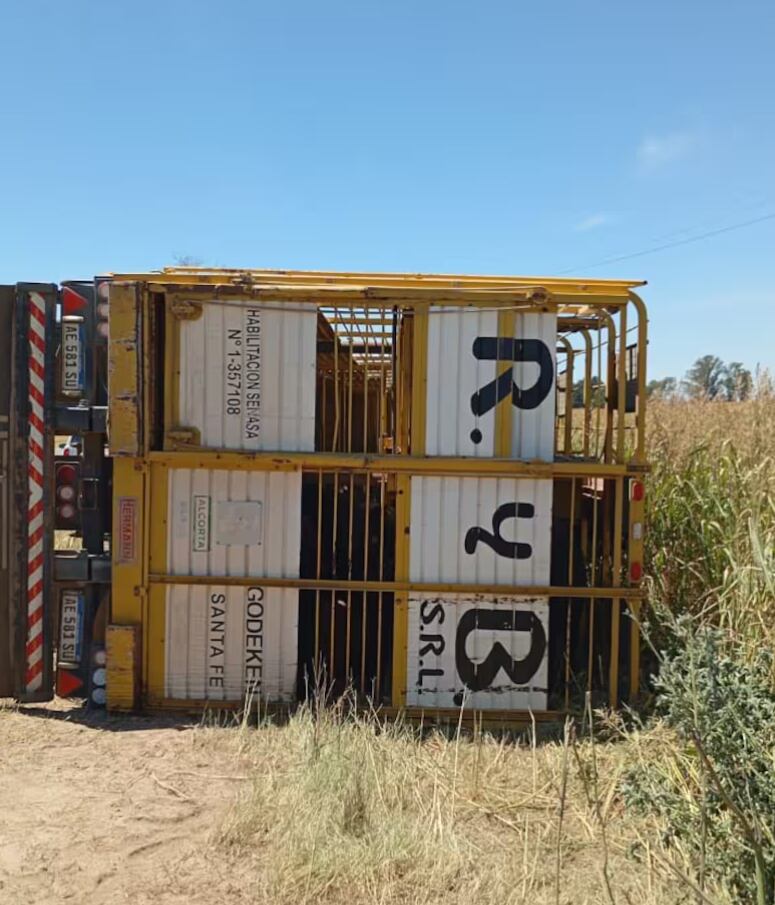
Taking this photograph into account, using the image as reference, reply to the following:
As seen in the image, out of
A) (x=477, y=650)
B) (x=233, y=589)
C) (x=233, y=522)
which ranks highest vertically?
(x=233, y=522)

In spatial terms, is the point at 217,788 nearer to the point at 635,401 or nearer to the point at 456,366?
the point at 456,366

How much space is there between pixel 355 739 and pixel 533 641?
1.46 metres

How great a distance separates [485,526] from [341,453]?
3.47 ft

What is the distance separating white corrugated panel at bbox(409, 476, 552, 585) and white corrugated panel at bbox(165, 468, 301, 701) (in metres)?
0.85

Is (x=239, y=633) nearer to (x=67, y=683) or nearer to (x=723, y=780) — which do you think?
(x=67, y=683)

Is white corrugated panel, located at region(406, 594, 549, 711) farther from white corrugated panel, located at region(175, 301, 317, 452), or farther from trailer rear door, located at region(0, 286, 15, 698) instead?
trailer rear door, located at region(0, 286, 15, 698)

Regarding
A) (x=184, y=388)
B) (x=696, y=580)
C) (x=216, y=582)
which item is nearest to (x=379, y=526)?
(x=216, y=582)

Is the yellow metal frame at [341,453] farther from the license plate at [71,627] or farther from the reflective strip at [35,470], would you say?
the reflective strip at [35,470]

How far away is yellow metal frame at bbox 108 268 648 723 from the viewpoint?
197 inches

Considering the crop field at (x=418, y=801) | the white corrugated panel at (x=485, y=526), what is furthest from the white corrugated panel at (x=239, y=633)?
the white corrugated panel at (x=485, y=526)

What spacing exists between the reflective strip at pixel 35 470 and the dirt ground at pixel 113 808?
2.26 feet

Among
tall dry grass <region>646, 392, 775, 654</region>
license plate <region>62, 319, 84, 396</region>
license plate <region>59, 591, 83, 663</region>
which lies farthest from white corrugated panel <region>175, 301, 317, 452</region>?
tall dry grass <region>646, 392, 775, 654</region>

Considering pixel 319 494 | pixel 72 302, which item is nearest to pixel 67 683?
pixel 319 494

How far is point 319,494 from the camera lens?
16.8 feet
